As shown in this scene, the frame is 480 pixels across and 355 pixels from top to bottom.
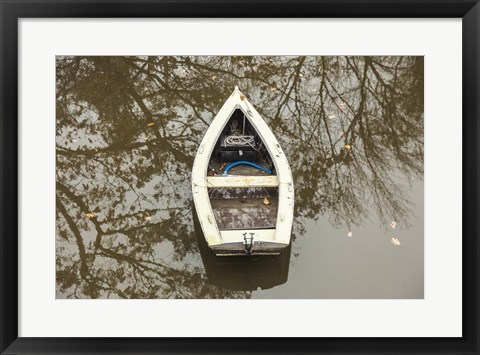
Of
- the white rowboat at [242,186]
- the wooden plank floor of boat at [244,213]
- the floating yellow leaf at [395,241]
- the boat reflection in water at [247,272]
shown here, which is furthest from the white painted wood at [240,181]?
the floating yellow leaf at [395,241]

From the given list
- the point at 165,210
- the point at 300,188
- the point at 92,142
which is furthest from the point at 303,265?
the point at 92,142

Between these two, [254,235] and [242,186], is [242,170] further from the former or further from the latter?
[254,235]

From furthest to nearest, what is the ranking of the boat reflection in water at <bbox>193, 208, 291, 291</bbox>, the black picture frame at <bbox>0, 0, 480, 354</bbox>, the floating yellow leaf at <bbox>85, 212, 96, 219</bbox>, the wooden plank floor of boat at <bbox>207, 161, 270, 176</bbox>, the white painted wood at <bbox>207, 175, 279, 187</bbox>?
the wooden plank floor of boat at <bbox>207, 161, 270, 176</bbox> < the floating yellow leaf at <bbox>85, 212, 96, 219</bbox> < the white painted wood at <bbox>207, 175, 279, 187</bbox> < the boat reflection in water at <bbox>193, 208, 291, 291</bbox> < the black picture frame at <bbox>0, 0, 480, 354</bbox>

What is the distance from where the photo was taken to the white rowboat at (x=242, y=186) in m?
3.68

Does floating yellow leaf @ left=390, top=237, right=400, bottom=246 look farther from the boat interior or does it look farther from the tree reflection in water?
the boat interior

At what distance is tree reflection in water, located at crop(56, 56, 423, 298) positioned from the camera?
13.5 ft

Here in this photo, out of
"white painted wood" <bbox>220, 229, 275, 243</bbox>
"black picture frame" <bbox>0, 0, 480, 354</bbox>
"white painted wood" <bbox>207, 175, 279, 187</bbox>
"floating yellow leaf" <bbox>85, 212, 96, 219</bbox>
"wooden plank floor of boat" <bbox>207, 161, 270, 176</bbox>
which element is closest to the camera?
"black picture frame" <bbox>0, 0, 480, 354</bbox>

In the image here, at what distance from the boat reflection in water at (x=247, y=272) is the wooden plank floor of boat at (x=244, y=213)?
330 millimetres

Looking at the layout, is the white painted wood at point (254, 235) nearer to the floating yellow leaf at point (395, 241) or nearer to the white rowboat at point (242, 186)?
the white rowboat at point (242, 186)

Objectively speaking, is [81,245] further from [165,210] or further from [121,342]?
[121,342]

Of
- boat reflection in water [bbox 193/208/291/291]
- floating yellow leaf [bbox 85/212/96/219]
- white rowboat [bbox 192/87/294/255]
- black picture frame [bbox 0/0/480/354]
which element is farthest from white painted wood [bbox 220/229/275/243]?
floating yellow leaf [bbox 85/212/96/219]

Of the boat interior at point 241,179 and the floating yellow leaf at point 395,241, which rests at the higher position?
the boat interior at point 241,179

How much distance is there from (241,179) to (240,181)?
26 millimetres
